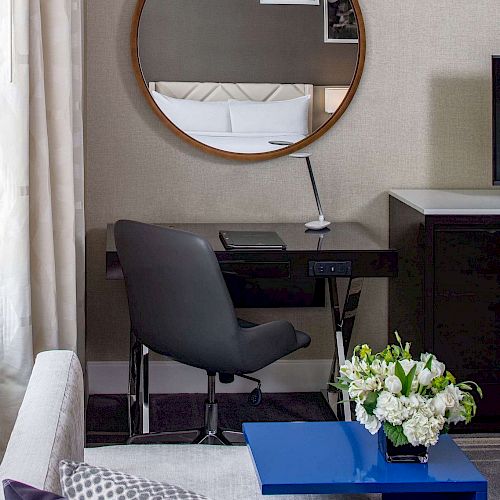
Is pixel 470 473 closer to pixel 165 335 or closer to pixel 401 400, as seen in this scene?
pixel 401 400

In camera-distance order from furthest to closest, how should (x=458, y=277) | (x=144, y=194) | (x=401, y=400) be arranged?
(x=144, y=194) → (x=458, y=277) → (x=401, y=400)

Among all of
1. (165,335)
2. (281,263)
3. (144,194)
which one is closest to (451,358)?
(281,263)

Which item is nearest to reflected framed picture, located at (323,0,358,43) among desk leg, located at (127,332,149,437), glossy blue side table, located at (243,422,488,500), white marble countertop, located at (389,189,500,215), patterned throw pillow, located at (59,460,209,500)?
white marble countertop, located at (389,189,500,215)

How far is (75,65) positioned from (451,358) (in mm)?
1733

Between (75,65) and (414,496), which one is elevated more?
(75,65)

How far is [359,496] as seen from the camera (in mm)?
2279

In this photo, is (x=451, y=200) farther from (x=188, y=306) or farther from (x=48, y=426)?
(x=48, y=426)

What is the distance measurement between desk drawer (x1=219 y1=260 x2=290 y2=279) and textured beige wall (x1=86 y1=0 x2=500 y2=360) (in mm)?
686

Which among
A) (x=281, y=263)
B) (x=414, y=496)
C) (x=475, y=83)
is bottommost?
(x=414, y=496)

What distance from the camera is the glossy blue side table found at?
214cm

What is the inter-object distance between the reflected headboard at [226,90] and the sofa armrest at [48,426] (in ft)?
6.28

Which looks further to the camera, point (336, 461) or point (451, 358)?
point (451, 358)

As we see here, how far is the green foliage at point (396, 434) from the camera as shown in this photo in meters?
2.18

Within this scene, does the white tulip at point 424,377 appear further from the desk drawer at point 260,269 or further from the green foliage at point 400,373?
the desk drawer at point 260,269
